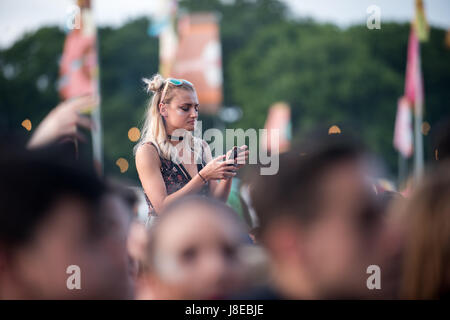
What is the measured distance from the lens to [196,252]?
152cm

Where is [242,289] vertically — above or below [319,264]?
below

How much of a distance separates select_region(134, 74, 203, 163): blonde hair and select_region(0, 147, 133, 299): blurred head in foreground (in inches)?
60.6

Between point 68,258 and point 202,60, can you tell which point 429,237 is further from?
point 202,60

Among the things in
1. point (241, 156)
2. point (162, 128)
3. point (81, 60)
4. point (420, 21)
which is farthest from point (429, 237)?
point (420, 21)

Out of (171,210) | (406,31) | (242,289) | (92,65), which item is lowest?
(242,289)

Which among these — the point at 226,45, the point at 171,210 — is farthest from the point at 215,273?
the point at 226,45

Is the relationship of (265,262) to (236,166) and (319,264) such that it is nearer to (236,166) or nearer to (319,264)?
(319,264)

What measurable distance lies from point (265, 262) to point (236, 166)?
4.11ft

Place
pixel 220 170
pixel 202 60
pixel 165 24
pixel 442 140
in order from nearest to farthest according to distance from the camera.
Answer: pixel 442 140 < pixel 220 170 < pixel 202 60 < pixel 165 24

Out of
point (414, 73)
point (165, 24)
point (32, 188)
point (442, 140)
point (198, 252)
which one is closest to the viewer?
point (32, 188)

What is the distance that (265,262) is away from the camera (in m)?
1.52

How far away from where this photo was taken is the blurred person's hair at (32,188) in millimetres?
1352

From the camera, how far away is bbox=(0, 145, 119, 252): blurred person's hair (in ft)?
4.43

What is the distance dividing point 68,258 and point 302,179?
67 cm
